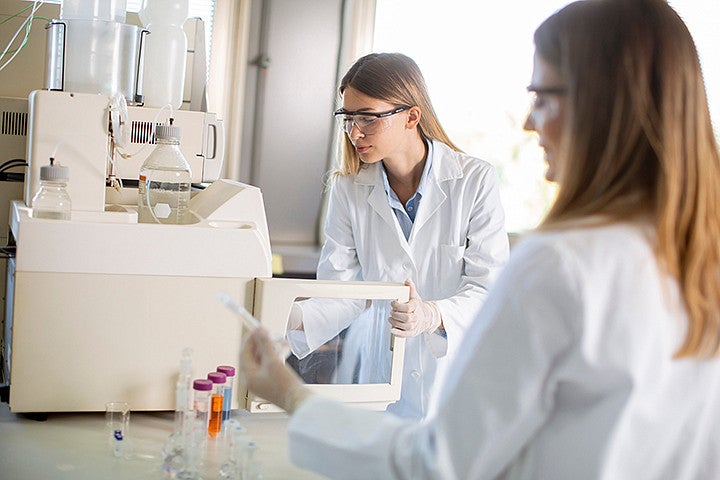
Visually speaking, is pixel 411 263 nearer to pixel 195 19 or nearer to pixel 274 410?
pixel 274 410

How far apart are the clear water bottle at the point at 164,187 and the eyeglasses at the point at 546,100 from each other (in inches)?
35.3

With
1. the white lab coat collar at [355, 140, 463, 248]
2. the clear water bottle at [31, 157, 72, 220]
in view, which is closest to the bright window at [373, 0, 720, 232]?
the white lab coat collar at [355, 140, 463, 248]

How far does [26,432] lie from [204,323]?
1.10 ft

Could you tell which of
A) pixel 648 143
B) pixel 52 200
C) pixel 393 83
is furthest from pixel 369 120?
pixel 648 143

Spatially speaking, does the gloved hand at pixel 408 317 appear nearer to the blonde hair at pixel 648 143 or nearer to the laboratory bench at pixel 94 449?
the laboratory bench at pixel 94 449

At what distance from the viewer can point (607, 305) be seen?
2.32ft

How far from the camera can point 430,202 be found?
191cm

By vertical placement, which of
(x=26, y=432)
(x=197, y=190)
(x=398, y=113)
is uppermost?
(x=398, y=113)

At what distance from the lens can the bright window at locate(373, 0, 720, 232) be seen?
3166mm

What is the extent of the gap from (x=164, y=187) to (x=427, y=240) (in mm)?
643

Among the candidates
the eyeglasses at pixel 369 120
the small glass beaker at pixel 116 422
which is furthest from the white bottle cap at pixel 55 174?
the eyeglasses at pixel 369 120

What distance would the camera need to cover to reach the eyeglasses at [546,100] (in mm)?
812

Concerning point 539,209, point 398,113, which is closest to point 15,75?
point 398,113

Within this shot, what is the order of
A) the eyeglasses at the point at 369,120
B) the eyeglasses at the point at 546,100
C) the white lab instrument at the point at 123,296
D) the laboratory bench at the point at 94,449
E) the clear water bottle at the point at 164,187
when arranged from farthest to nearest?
the eyeglasses at the point at 369,120
the clear water bottle at the point at 164,187
the white lab instrument at the point at 123,296
the laboratory bench at the point at 94,449
the eyeglasses at the point at 546,100
